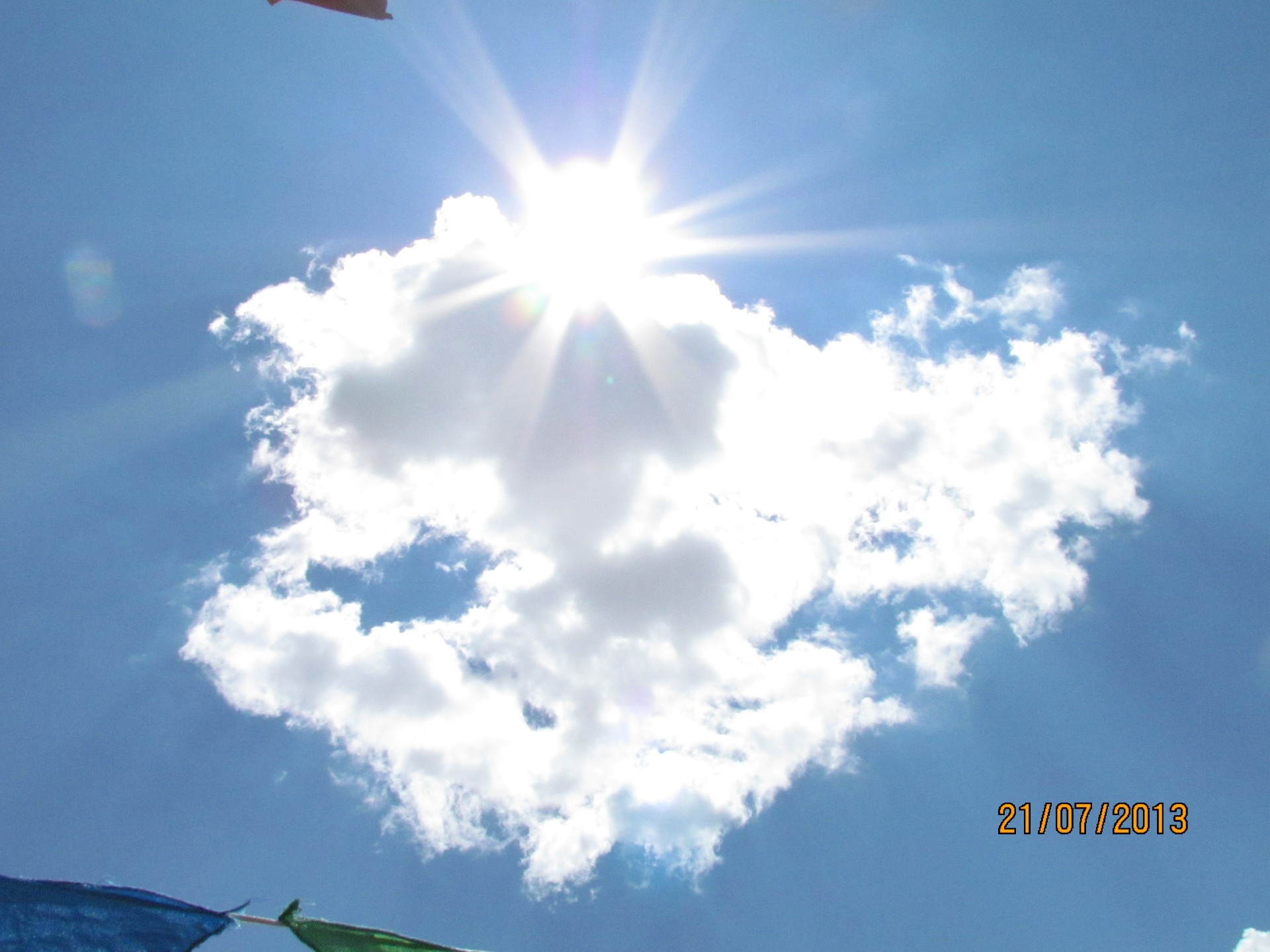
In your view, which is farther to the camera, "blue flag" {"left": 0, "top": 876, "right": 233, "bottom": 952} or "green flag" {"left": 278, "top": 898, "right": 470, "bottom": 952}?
"green flag" {"left": 278, "top": 898, "right": 470, "bottom": 952}

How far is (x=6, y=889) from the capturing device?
6.98m

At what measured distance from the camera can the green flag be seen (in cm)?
730

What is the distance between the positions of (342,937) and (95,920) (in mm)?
2301

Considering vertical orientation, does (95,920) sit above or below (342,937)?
below

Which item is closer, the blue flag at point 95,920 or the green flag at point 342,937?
the blue flag at point 95,920

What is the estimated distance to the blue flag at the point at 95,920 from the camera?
687cm

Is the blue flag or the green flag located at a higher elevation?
the green flag

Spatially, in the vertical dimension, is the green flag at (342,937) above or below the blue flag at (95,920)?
above

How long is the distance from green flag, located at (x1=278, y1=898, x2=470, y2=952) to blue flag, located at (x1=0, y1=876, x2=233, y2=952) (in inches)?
26.1

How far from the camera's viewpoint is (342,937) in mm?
7340

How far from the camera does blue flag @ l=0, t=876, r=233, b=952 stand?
687 centimetres

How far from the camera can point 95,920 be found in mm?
7070

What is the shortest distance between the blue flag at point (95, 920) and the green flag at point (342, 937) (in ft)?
2.17

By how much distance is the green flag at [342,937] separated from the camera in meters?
7.30
